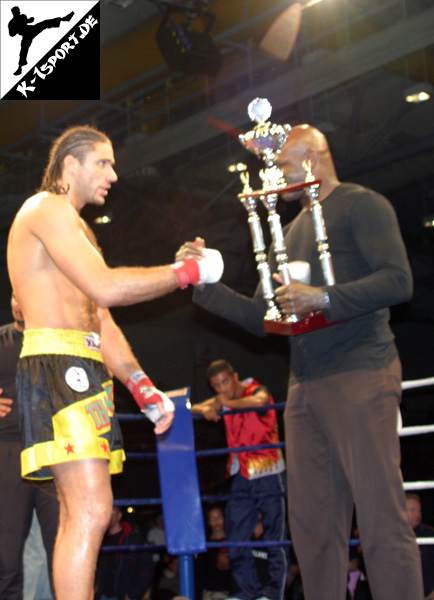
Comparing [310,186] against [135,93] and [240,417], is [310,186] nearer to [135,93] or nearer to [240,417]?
[240,417]

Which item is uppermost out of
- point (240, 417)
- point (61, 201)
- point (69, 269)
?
point (61, 201)

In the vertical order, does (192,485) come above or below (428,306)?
below

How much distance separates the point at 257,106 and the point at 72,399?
1.16 m

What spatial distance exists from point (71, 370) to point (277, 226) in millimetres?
768

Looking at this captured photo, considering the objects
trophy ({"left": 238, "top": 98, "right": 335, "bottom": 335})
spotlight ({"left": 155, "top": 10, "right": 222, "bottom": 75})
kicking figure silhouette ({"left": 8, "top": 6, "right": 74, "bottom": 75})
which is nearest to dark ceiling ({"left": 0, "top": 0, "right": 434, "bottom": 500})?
spotlight ({"left": 155, "top": 10, "right": 222, "bottom": 75})

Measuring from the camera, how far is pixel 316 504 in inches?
71.6

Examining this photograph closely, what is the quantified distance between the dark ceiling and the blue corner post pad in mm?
2661

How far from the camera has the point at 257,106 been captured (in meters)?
2.15

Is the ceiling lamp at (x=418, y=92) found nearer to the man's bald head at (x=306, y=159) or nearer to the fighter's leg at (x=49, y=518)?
the man's bald head at (x=306, y=159)

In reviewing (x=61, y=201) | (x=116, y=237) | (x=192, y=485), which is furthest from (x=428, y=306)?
(x=61, y=201)

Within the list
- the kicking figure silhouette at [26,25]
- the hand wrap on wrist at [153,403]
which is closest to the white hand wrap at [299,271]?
the hand wrap on wrist at [153,403]

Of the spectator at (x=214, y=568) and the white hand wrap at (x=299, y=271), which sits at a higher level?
the white hand wrap at (x=299, y=271)

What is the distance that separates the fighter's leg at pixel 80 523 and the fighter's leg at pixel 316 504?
0.59 metres

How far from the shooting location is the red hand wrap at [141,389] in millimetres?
1742
